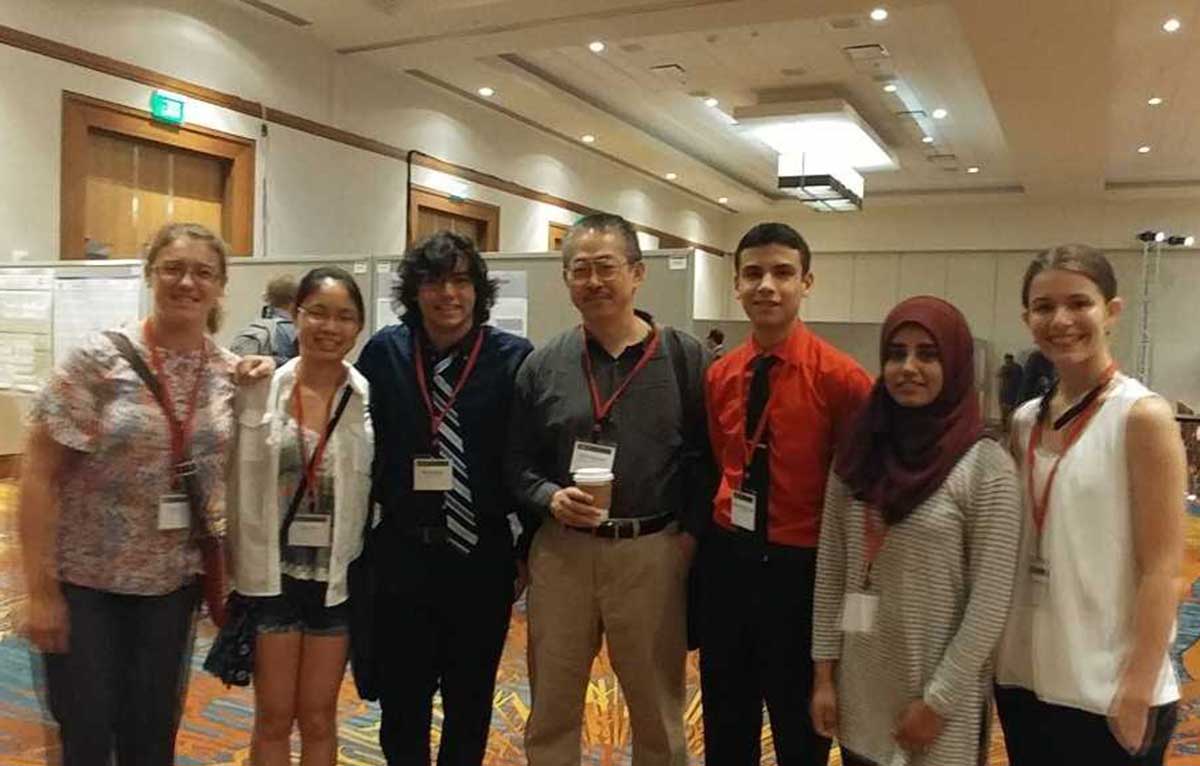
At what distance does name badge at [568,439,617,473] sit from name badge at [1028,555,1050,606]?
35.7 inches

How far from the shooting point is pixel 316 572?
2092mm

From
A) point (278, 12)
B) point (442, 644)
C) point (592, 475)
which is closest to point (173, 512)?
point (442, 644)

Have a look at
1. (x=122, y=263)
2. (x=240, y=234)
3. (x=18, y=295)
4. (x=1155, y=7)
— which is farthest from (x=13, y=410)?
(x=1155, y=7)

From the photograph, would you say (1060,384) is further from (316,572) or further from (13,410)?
(13,410)

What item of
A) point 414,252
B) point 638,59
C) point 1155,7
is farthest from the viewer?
point 638,59

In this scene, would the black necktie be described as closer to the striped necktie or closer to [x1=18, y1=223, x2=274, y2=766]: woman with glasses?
the striped necktie

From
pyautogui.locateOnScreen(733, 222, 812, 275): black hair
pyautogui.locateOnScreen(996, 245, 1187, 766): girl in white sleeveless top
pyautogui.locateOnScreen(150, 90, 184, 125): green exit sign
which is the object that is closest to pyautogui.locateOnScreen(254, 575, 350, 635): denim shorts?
pyautogui.locateOnScreen(733, 222, 812, 275): black hair

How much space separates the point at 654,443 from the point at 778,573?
409 millimetres

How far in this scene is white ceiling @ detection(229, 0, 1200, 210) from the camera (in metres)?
6.89

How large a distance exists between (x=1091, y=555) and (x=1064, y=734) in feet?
1.08

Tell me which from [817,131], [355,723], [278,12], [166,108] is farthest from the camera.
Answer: [817,131]

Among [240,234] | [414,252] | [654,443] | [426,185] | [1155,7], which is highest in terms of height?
[1155,7]

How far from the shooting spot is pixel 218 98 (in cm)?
737

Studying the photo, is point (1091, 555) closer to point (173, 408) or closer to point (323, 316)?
point (323, 316)
